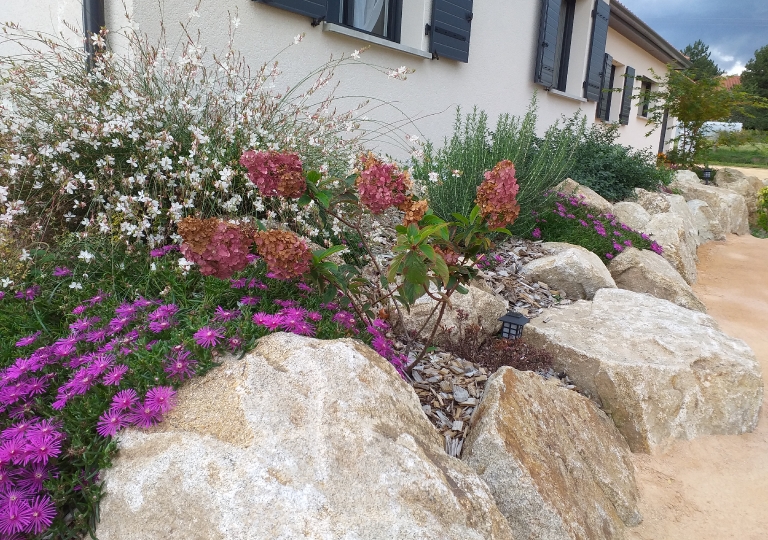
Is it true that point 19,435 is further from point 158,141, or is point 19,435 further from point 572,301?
point 572,301

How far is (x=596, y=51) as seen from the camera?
35.0 feet

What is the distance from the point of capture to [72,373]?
1.68 m

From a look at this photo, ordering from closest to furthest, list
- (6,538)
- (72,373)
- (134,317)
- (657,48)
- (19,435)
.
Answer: (6,538)
(19,435)
(72,373)
(134,317)
(657,48)

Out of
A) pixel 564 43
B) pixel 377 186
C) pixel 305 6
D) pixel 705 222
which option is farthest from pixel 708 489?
pixel 564 43

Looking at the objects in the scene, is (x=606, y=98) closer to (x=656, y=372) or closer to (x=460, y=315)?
(x=656, y=372)

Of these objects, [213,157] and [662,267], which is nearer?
[213,157]

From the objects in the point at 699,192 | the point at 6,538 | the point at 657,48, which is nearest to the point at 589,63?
the point at 699,192

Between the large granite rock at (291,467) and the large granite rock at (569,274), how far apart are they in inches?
105

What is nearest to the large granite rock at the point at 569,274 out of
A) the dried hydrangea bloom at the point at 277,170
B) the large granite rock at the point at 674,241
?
the large granite rock at the point at 674,241

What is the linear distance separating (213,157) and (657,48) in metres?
15.3

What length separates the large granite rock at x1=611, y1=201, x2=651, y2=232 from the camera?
20.7 ft

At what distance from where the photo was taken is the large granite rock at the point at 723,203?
9.24m

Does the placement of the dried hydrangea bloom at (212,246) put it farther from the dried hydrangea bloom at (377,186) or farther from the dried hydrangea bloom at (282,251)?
the dried hydrangea bloom at (377,186)

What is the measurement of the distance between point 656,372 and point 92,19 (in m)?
4.26
